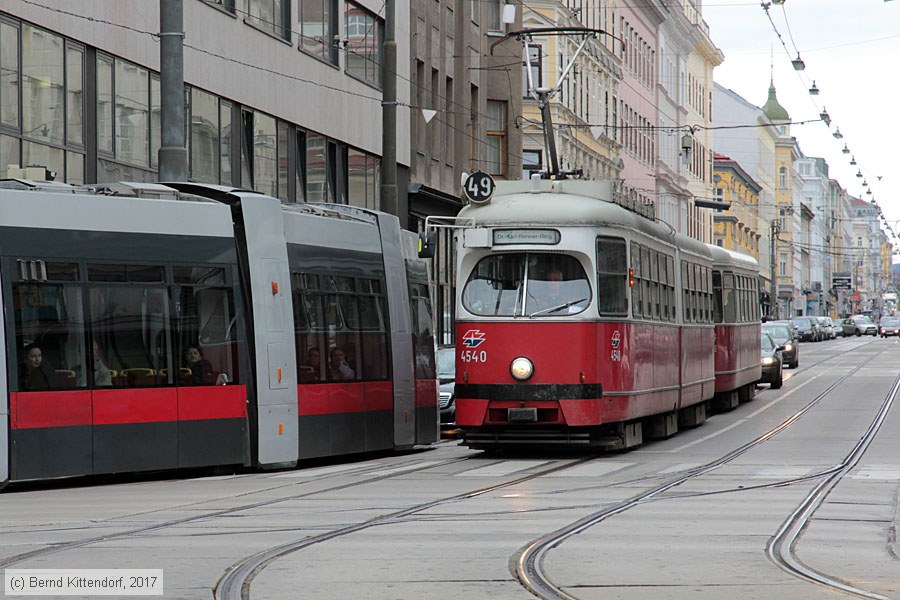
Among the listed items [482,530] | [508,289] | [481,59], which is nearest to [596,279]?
[508,289]

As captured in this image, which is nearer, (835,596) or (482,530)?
(835,596)

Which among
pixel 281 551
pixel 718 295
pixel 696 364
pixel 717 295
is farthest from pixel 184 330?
pixel 718 295

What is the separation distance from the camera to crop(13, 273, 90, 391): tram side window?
15.3 metres

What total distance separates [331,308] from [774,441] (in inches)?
288

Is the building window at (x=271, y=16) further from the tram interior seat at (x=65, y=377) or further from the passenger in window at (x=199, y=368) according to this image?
the tram interior seat at (x=65, y=377)

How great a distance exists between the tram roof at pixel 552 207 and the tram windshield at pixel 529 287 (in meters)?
0.43

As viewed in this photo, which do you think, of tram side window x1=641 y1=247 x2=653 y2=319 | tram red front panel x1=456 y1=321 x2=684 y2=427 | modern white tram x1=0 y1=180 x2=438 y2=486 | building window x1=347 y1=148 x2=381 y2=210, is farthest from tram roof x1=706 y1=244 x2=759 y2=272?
modern white tram x1=0 y1=180 x2=438 y2=486

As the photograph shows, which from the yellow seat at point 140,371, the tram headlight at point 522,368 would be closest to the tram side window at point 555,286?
the tram headlight at point 522,368

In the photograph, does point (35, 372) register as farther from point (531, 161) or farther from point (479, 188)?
point (531, 161)

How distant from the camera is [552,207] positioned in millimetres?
19344

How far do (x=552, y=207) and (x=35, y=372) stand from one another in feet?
22.0

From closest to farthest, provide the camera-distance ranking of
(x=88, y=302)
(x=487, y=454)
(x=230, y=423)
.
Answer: (x=88, y=302) → (x=230, y=423) → (x=487, y=454)

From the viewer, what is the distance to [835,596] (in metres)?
8.83

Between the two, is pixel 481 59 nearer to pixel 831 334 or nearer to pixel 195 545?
pixel 195 545
